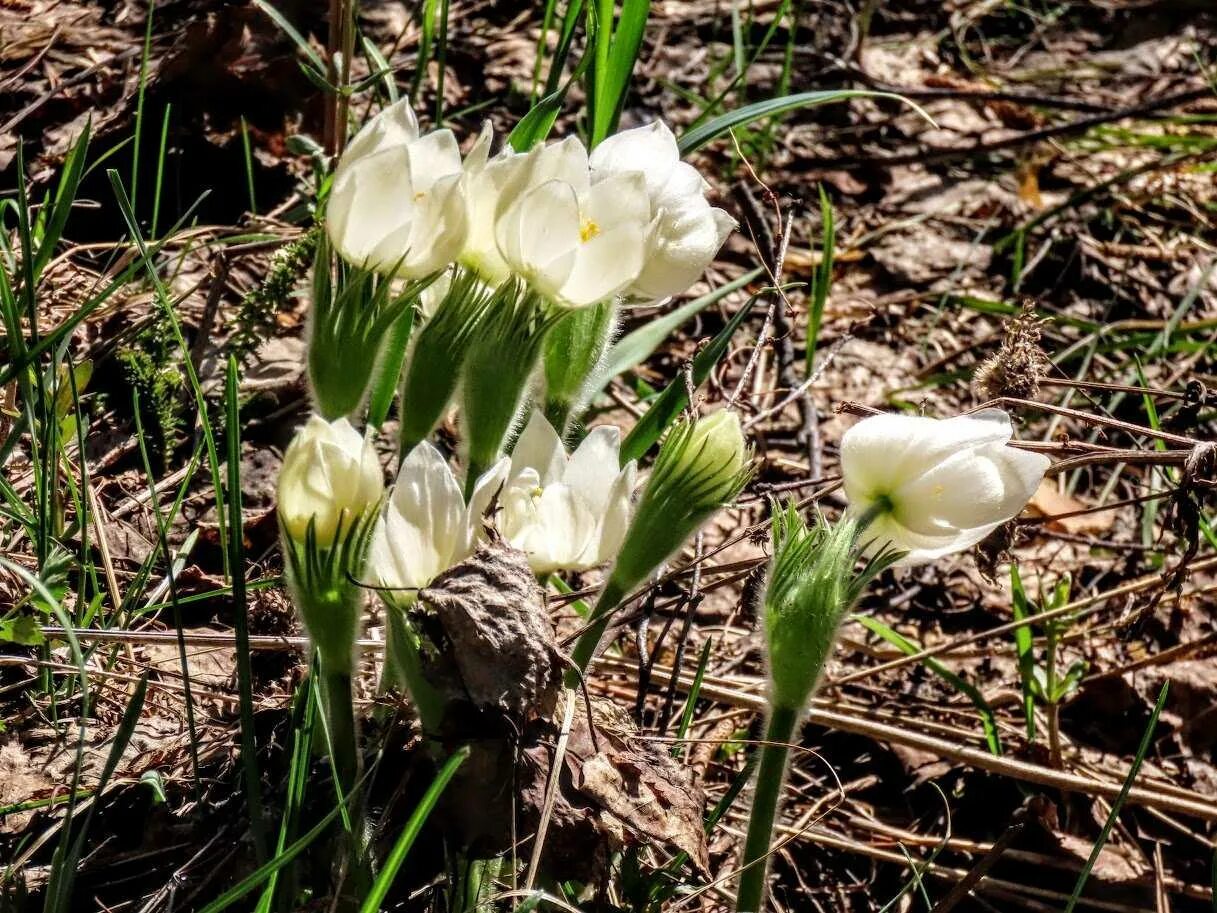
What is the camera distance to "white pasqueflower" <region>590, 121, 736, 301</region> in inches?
54.7

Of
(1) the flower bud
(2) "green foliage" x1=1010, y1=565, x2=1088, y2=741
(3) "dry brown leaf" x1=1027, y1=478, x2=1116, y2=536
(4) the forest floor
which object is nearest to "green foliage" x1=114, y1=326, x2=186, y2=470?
(4) the forest floor

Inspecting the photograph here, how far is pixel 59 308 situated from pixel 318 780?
1.31m

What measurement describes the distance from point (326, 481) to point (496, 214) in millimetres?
345

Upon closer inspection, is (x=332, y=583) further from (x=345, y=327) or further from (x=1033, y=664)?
(x=1033, y=664)

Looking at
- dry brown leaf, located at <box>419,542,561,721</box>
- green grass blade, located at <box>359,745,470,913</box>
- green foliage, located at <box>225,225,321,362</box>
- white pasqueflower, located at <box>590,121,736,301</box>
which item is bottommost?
green foliage, located at <box>225,225,321,362</box>

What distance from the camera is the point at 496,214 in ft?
4.12

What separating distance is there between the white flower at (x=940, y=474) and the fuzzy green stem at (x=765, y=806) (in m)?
0.25

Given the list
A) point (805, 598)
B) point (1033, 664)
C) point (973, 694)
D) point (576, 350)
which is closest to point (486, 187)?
point (576, 350)

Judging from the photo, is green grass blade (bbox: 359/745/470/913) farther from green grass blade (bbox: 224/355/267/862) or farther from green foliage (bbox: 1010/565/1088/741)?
green foliage (bbox: 1010/565/1088/741)

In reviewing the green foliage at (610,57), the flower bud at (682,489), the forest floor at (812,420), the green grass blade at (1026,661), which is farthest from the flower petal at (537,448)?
the green grass blade at (1026,661)

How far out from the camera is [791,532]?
129cm

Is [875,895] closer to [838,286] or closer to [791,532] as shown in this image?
[791,532]

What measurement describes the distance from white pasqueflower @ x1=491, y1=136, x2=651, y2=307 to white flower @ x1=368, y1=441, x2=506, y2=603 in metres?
0.22

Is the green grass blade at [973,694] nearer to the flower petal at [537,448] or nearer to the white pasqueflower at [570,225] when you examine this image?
the flower petal at [537,448]
